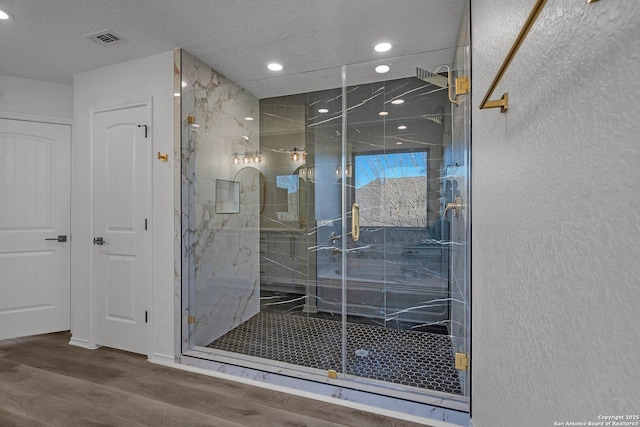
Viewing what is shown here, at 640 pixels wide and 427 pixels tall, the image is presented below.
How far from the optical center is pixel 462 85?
78.9 inches

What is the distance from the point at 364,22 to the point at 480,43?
3.46ft

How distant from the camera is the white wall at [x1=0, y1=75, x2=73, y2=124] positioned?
3.17 m

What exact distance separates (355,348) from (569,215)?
231 centimetres

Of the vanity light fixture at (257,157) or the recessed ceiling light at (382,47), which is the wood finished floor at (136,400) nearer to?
the vanity light fixture at (257,157)

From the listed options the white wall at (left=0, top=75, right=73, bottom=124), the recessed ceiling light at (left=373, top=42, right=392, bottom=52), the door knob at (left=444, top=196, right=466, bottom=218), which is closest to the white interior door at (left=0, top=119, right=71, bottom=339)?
the white wall at (left=0, top=75, right=73, bottom=124)

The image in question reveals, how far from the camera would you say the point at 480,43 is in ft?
4.99

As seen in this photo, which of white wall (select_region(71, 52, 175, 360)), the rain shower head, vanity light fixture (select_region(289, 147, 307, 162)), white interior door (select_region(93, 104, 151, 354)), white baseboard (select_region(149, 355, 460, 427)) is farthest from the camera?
vanity light fixture (select_region(289, 147, 307, 162))

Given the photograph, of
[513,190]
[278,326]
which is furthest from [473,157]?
[278,326]

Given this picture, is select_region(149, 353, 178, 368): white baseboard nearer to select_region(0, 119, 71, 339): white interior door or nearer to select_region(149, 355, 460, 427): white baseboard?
select_region(149, 355, 460, 427): white baseboard

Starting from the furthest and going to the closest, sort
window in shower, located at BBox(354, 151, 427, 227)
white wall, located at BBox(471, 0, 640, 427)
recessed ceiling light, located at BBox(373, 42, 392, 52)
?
recessed ceiling light, located at BBox(373, 42, 392, 52), window in shower, located at BBox(354, 151, 427, 227), white wall, located at BBox(471, 0, 640, 427)

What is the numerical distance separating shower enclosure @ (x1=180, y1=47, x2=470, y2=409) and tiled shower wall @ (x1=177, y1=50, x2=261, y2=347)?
1cm

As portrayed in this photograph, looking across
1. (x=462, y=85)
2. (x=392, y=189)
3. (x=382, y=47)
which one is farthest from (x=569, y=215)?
(x=382, y=47)

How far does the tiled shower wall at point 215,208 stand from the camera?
9.09ft

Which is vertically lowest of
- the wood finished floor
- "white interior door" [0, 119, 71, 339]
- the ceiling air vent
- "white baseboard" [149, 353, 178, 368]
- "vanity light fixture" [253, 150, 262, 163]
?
the wood finished floor
